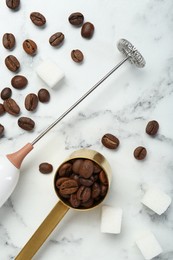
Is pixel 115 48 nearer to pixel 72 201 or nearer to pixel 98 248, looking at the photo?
pixel 72 201

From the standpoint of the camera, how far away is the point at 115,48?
1.27 metres

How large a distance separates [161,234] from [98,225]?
16 centimetres

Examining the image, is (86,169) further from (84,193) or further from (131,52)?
(131,52)

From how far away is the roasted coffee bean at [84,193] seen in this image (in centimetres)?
116

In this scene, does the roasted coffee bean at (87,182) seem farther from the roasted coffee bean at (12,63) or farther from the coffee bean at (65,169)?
the roasted coffee bean at (12,63)

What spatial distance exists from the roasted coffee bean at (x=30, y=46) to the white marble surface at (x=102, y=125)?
0.02 meters

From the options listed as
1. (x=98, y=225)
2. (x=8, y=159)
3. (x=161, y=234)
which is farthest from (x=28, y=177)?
(x=161, y=234)

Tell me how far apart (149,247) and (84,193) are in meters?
0.22

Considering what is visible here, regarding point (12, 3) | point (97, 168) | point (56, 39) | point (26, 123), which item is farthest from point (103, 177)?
point (12, 3)

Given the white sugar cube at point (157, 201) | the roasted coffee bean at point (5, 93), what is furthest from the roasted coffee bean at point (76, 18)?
the white sugar cube at point (157, 201)

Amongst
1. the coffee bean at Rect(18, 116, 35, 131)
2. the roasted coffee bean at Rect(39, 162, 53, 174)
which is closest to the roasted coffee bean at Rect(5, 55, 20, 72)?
the coffee bean at Rect(18, 116, 35, 131)

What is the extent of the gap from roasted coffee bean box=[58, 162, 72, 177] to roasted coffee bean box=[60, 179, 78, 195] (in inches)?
0.8

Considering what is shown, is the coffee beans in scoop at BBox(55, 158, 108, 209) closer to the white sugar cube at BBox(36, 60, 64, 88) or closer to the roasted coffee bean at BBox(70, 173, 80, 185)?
the roasted coffee bean at BBox(70, 173, 80, 185)

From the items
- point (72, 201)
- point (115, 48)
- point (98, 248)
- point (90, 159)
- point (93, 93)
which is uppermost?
point (115, 48)
